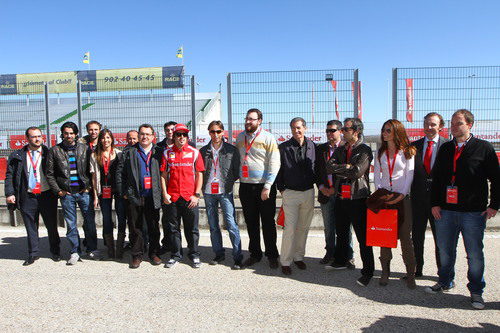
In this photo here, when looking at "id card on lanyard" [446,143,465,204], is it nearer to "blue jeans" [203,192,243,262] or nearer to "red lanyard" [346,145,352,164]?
"red lanyard" [346,145,352,164]

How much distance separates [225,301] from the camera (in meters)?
3.70

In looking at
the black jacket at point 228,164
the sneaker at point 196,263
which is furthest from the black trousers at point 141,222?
the black jacket at point 228,164

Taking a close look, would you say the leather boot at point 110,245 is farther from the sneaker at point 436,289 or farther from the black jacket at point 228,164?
the sneaker at point 436,289

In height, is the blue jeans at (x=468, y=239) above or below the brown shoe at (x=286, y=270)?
above

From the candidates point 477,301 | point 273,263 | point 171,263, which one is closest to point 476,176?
point 477,301

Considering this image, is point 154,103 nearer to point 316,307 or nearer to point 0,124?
point 0,124

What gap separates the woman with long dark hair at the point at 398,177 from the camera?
3896 mm

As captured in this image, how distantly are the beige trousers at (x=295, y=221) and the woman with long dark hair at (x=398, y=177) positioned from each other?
0.91 m

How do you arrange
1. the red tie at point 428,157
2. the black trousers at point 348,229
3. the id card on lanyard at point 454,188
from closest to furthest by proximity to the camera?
the id card on lanyard at point 454,188 < the black trousers at point 348,229 < the red tie at point 428,157

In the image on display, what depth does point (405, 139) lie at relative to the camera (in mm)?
3908

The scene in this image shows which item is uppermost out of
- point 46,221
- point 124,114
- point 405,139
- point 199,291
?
point 124,114

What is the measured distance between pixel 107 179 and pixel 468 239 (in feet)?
14.0

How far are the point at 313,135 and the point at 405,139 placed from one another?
335cm

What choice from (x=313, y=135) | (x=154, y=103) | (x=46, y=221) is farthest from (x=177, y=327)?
(x=154, y=103)
